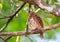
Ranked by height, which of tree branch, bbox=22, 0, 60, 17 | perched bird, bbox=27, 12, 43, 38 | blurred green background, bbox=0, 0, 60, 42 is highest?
tree branch, bbox=22, 0, 60, 17

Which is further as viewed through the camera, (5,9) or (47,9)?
(5,9)

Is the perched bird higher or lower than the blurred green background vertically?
higher

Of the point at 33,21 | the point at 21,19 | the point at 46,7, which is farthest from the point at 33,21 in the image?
the point at 21,19

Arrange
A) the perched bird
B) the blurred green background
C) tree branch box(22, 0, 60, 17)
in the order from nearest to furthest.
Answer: tree branch box(22, 0, 60, 17) → the perched bird → the blurred green background

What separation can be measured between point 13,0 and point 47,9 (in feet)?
2.00

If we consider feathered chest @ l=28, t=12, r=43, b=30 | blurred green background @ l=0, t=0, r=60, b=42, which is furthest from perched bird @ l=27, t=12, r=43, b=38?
blurred green background @ l=0, t=0, r=60, b=42

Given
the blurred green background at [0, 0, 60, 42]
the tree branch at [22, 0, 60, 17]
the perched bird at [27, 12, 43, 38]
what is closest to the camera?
the tree branch at [22, 0, 60, 17]

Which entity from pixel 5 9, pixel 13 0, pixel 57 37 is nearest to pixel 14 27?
pixel 5 9

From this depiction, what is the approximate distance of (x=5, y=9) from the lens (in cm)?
188

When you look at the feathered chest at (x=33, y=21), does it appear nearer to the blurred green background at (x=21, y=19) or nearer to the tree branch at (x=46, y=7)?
the tree branch at (x=46, y=7)

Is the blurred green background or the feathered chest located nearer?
the feathered chest

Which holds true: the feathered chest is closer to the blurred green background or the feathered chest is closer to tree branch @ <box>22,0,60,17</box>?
tree branch @ <box>22,0,60,17</box>

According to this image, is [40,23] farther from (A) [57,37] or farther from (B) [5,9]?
(A) [57,37]

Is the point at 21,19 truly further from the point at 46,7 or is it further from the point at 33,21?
the point at 46,7
